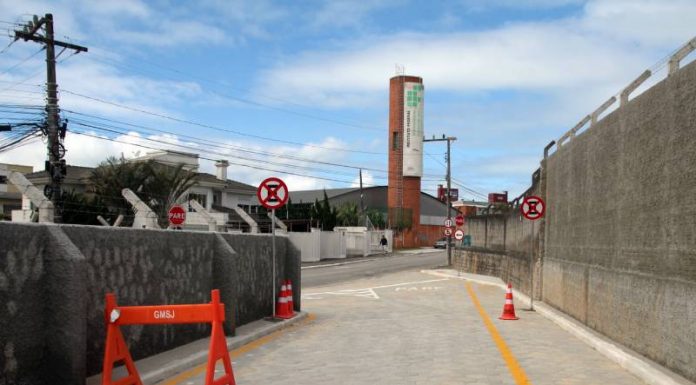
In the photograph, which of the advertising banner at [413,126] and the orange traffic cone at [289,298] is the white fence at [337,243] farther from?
the orange traffic cone at [289,298]

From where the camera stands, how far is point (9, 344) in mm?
6016

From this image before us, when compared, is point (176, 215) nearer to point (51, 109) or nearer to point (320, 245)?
point (51, 109)

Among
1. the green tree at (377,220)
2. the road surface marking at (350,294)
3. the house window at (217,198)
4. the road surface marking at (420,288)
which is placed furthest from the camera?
the green tree at (377,220)

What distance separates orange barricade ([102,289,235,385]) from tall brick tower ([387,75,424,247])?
72.5 meters

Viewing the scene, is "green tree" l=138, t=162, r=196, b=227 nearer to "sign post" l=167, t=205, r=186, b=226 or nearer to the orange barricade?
"sign post" l=167, t=205, r=186, b=226

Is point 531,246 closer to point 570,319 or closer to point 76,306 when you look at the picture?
point 570,319

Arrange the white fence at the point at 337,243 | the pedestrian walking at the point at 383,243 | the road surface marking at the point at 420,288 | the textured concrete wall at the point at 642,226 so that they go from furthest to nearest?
the pedestrian walking at the point at 383,243 → the white fence at the point at 337,243 → the road surface marking at the point at 420,288 → the textured concrete wall at the point at 642,226

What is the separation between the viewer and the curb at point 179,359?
7723 mm

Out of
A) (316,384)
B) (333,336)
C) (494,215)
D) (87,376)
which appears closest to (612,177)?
(333,336)

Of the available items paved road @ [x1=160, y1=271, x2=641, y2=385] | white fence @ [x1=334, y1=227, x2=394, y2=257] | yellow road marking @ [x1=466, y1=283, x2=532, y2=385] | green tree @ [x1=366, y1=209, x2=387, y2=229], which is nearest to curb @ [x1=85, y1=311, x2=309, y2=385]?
paved road @ [x1=160, y1=271, x2=641, y2=385]

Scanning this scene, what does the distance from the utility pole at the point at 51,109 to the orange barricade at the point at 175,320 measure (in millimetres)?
20391

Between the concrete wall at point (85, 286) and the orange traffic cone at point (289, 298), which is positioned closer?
the concrete wall at point (85, 286)

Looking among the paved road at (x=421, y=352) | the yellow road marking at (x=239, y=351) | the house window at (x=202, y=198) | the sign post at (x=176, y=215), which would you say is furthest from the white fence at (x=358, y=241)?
the yellow road marking at (x=239, y=351)

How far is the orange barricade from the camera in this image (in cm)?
618
